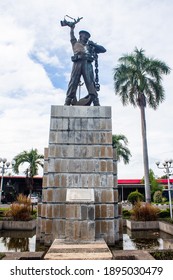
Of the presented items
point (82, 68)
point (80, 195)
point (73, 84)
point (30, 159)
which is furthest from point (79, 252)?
point (30, 159)

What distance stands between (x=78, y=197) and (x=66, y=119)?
316 centimetres

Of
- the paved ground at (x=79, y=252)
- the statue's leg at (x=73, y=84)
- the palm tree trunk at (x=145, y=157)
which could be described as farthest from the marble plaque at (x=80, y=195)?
the palm tree trunk at (x=145, y=157)

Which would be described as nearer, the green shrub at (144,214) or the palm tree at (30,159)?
the green shrub at (144,214)

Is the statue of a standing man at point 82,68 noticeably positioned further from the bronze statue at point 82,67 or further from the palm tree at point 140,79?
the palm tree at point 140,79

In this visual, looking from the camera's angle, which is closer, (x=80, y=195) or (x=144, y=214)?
(x=80, y=195)

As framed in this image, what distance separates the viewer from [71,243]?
7398mm

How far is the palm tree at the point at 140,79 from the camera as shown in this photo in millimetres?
21969

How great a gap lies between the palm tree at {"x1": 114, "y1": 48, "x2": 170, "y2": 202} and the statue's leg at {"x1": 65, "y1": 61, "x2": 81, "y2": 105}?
39.4ft

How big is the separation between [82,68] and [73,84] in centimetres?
82

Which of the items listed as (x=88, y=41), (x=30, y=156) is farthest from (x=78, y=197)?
(x=30, y=156)

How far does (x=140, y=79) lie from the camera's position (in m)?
22.1

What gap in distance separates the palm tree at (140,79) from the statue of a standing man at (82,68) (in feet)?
38.4

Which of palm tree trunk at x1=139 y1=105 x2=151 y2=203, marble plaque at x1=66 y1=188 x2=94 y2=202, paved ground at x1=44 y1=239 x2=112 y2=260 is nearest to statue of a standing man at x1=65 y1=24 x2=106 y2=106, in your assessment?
marble plaque at x1=66 y1=188 x2=94 y2=202

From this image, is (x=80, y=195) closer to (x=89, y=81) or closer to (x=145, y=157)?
(x=89, y=81)
